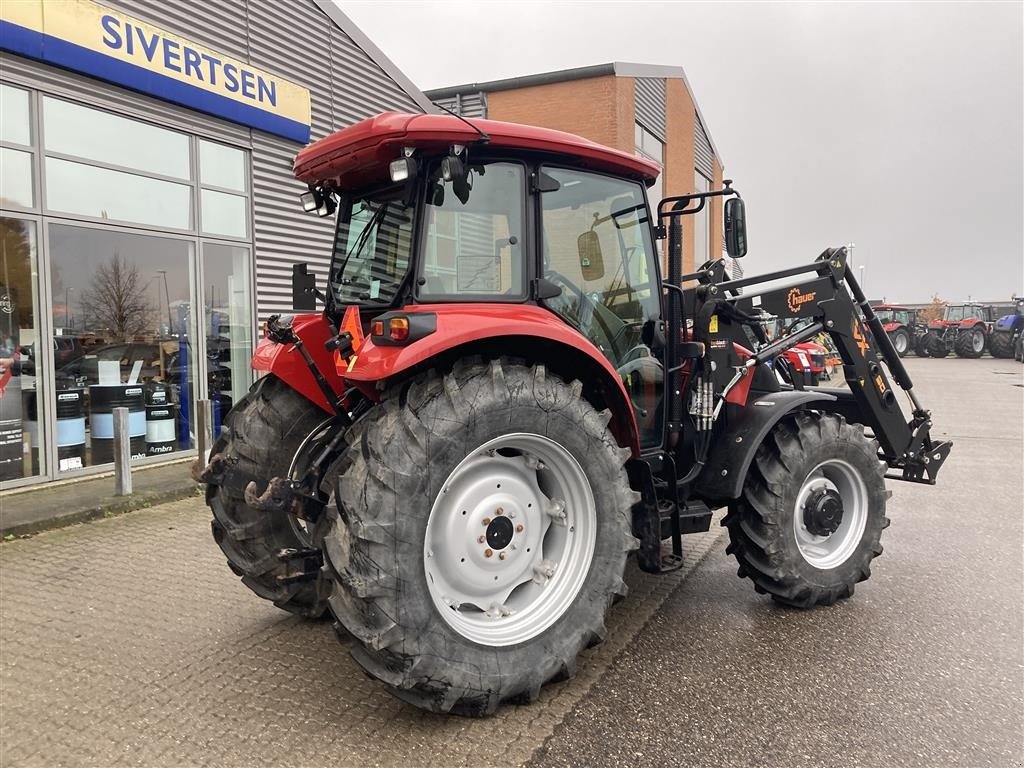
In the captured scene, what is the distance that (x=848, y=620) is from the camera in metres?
3.77

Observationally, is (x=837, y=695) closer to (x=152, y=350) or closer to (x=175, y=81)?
(x=152, y=350)

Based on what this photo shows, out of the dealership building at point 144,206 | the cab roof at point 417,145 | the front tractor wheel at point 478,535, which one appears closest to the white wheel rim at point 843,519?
the front tractor wheel at point 478,535

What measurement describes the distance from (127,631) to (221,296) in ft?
18.6

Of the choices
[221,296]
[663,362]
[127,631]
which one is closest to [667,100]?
[221,296]

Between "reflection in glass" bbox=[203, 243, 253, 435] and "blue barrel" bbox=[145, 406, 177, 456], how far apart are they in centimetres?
60

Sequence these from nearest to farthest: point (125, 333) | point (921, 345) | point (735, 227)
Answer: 1. point (735, 227)
2. point (125, 333)
3. point (921, 345)

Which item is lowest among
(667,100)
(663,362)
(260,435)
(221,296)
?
(260,435)

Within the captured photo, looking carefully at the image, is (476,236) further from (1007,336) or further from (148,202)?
(1007,336)

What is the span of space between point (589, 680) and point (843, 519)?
1991 millimetres

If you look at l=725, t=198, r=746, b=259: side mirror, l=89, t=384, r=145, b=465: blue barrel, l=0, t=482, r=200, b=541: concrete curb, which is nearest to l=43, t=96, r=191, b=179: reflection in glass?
l=89, t=384, r=145, b=465: blue barrel

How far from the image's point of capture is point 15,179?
651cm

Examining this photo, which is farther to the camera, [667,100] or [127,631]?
[667,100]

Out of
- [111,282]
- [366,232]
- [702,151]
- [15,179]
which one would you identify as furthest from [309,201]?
[702,151]

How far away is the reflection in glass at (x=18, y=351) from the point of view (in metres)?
6.56
